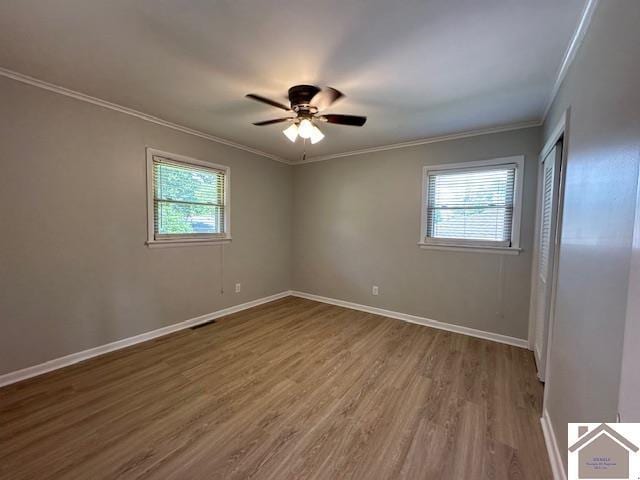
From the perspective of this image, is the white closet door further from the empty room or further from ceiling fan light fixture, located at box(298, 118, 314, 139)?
ceiling fan light fixture, located at box(298, 118, 314, 139)

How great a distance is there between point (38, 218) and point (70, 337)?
1126 millimetres

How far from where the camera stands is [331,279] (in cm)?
460

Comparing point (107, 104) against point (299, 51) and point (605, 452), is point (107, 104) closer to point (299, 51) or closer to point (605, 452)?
point (299, 51)

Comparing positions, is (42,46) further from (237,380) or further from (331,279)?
(331,279)

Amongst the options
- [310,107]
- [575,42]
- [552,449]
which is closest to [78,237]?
[310,107]

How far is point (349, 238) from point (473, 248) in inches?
69.2

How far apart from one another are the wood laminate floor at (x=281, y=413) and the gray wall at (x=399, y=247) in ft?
1.98

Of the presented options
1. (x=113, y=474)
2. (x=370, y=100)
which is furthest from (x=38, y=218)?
(x=370, y=100)

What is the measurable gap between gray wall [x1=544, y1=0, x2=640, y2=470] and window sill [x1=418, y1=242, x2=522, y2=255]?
155 cm

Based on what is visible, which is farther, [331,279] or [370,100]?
[331,279]

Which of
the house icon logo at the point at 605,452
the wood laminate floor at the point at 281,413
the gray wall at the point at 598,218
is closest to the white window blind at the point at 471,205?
the wood laminate floor at the point at 281,413

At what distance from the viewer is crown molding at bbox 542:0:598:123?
1.37 meters

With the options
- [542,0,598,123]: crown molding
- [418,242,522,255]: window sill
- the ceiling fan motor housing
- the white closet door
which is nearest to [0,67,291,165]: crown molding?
the ceiling fan motor housing

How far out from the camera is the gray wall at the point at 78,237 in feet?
7.27
